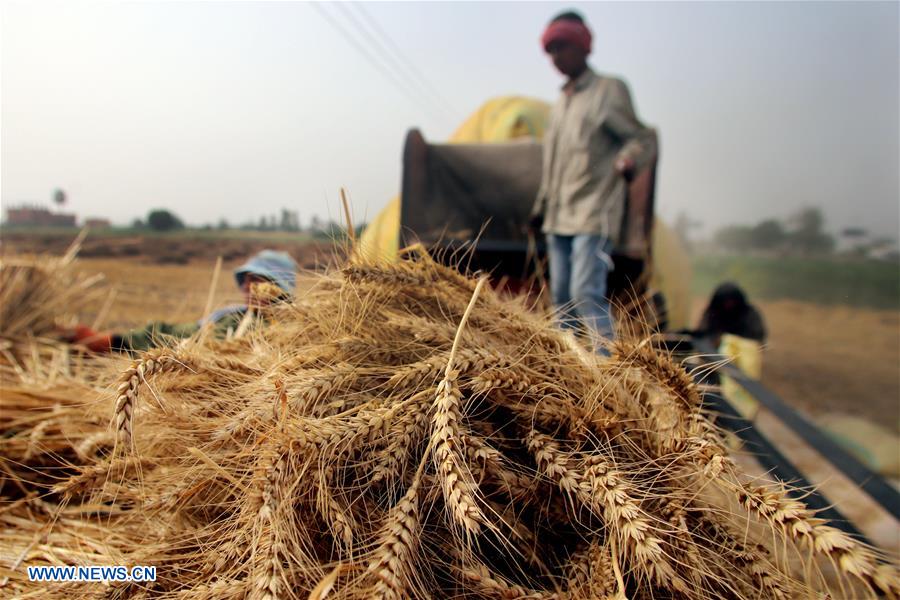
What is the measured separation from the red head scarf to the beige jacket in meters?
0.18

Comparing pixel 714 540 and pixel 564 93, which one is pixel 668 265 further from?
pixel 714 540

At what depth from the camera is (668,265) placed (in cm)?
620

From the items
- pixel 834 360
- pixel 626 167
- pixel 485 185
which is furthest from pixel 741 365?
pixel 834 360

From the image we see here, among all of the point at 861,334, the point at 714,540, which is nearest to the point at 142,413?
the point at 714,540

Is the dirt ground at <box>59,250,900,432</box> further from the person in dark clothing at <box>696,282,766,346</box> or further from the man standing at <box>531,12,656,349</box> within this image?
the person in dark clothing at <box>696,282,766,346</box>

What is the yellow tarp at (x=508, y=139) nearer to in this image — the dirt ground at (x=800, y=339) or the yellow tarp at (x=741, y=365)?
the yellow tarp at (x=741, y=365)

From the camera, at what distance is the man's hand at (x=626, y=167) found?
2.83 metres

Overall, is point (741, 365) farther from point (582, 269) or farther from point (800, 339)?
point (800, 339)

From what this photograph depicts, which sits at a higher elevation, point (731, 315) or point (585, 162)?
point (585, 162)

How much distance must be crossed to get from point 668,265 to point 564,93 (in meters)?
3.68

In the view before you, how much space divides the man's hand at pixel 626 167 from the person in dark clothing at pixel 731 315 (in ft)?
7.62

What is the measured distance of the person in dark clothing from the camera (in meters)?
4.60

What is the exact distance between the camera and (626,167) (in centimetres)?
283

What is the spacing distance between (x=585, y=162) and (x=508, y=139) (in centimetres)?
252
